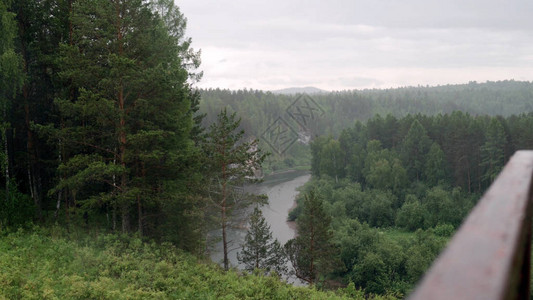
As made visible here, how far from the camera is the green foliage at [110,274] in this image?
8.82 m

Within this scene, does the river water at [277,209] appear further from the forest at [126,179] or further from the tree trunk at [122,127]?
the tree trunk at [122,127]

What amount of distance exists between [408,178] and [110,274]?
4967 cm

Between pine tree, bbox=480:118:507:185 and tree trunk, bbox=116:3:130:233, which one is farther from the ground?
tree trunk, bbox=116:3:130:233

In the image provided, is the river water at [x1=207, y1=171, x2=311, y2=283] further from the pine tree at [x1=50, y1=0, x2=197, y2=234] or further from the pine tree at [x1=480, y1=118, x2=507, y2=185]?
the pine tree at [x1=480, y1=118, x2=507, y2=185]

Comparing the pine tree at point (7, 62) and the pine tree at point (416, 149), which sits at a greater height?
the pine tree at point (7, 62)

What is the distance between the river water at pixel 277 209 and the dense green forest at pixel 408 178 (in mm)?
2631

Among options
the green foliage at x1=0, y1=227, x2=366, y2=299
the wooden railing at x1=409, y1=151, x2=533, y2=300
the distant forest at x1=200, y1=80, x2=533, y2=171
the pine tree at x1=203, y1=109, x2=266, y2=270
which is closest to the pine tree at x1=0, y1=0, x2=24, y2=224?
the green foliage at x1=0, y1=227, x2=366, y2=299

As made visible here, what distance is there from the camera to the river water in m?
31.8

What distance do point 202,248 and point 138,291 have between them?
8949 millimetres

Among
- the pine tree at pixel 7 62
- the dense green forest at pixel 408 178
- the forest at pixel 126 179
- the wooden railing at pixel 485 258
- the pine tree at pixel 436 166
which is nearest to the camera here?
the wooden railing at pixel 485 258

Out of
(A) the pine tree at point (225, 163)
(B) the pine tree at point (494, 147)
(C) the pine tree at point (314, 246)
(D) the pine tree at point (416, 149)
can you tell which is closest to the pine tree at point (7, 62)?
(A) the pine tree at point (225, 163)

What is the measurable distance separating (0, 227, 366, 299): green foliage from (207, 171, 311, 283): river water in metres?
11.4

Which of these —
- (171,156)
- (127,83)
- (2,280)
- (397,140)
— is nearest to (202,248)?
(171,156)

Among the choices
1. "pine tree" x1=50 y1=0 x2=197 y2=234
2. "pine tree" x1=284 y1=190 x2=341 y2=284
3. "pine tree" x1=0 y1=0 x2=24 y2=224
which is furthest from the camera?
"pine tree" x1=284 y1=190 x2=341 y2=284
